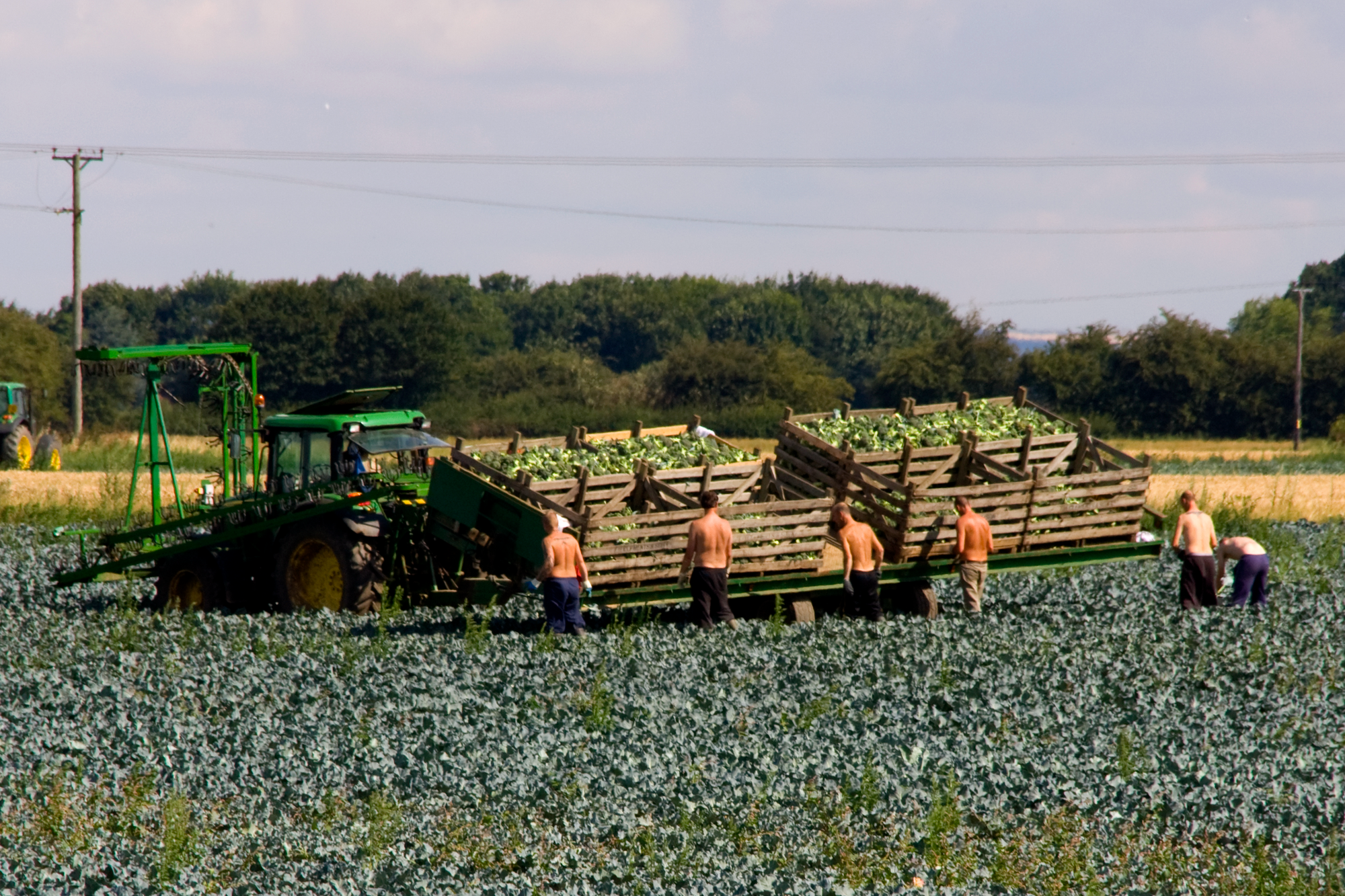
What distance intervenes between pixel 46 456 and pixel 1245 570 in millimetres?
32001

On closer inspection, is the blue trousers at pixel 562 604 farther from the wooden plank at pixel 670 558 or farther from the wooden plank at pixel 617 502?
the wooden plank at pixel 617 502

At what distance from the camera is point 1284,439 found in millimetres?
63500

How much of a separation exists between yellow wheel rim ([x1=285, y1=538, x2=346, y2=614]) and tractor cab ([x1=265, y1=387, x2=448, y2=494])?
0.70 metres

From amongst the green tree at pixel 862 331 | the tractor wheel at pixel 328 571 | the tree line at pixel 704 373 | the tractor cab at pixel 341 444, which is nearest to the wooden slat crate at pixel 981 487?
the tractor cab at pixel 341 444

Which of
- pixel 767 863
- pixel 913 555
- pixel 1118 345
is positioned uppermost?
pixel 1118 345

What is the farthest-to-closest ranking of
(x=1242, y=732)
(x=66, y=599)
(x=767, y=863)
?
(x=66, y=599)
(x=1242, y=732)
(x=767, y=863)

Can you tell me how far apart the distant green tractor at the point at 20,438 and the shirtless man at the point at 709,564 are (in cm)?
2859

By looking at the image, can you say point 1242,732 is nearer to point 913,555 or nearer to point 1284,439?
point 913,555

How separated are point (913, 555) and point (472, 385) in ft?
192

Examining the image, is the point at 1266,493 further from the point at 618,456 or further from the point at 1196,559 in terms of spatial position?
the point at 618,456

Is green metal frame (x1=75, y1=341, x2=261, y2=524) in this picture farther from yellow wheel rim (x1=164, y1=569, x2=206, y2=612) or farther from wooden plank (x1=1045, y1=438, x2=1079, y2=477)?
wooden plank (x1=1045, y1=438, x2=1079, y2=477)

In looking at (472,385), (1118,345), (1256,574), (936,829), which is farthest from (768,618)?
(472,385)

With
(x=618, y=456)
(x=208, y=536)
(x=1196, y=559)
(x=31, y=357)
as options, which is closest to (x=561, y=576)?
(x=618, y=456)

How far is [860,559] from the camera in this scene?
14438 millimetres
